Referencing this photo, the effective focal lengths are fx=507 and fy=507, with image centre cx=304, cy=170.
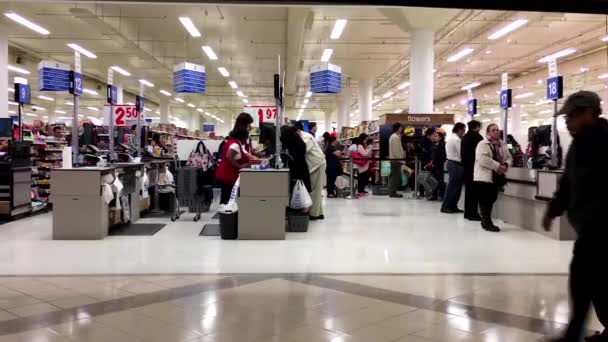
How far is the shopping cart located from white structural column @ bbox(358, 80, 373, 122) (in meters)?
14.9

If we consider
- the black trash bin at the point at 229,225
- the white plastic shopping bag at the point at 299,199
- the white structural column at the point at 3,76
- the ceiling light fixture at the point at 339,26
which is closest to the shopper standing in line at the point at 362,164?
the ceiling light fixture at the point at 339,26

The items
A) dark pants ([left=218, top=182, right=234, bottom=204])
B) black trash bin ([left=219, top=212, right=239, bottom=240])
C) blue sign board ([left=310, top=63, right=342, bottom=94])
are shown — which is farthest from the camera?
blue sign board ([left=310, top=63, right=342, bottom=94])

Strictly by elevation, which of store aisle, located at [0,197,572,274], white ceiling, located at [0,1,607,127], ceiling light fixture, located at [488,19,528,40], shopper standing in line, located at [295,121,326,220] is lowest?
store aisle, located at [0,197,572,274]

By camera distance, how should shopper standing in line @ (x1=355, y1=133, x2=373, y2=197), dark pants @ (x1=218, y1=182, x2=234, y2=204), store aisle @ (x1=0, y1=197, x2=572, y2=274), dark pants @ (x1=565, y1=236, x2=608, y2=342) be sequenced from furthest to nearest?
shopper standing in line @ (x1=355, y1=133, x2=373, y2=197) → dark pants @ (x1=218, y1=182, x2=234, y2=204) → store aisle @ (x1=0, y1=197, x2=572, y2=274) → dark pants @ (x1=565, y1=236, x2=608, y2=342)

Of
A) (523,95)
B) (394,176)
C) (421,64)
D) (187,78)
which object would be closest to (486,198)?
(394,176)

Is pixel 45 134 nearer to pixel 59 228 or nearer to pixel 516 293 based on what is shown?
pixel 59 228

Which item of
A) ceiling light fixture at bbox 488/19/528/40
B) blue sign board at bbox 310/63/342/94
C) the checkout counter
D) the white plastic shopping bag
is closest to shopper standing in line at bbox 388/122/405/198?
blue sign board at bbox 310/63/342/94

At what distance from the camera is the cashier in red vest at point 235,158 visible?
6.52 meters

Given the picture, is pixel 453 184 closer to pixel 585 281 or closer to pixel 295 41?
pixel 585 281

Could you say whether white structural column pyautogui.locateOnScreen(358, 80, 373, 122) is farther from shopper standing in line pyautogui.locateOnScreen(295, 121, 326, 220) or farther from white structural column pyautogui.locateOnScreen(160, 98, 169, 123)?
shopper standing in line pyautogui.locateOnScreen(295, 121, 326, 220)

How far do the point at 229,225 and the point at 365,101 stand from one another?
1741 centimetres

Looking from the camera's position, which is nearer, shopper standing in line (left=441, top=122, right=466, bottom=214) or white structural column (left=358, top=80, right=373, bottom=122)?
shopper standing in line (left=441, top=122, right=466, bottom=214)

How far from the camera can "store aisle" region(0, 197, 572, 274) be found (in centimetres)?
469

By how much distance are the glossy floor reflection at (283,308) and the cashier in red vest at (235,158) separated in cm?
241
